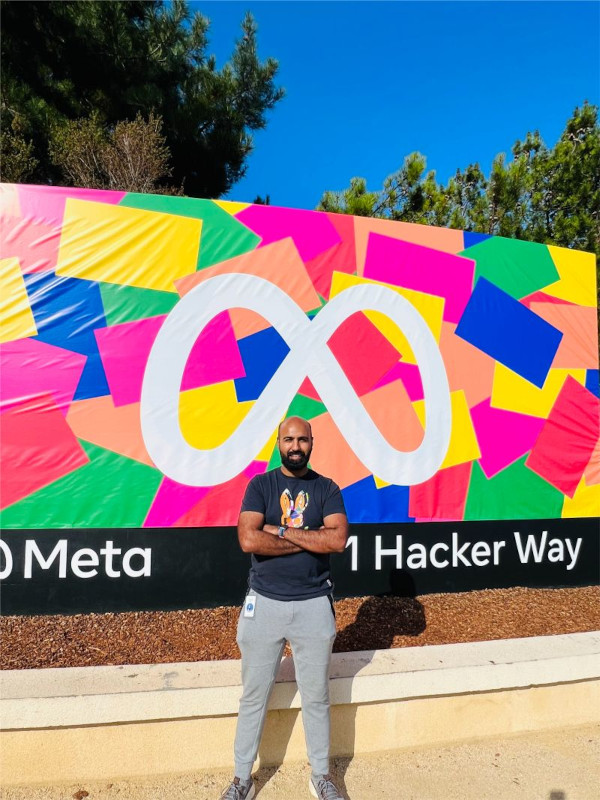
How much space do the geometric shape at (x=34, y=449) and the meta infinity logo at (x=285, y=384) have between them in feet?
1.90

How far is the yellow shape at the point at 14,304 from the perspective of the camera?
4.42 meters

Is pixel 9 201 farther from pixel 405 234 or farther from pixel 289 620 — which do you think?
pixel 289 620

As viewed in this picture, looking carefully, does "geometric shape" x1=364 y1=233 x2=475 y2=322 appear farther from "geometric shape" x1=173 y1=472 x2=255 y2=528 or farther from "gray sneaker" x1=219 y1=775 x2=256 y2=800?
"gray sneaker" x1=219 y1=775 x2=256 y2=800

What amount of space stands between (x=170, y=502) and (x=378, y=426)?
5.89 feet

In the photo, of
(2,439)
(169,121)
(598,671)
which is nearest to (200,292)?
(2,439)

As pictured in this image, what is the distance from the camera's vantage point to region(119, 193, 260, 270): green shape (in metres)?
4.80

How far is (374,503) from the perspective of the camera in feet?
16.8

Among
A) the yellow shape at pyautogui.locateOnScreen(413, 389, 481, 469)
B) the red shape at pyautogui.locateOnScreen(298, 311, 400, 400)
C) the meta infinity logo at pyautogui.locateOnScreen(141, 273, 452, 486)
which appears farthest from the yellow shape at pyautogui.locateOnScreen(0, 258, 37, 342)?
the yellow shape at pyautogui.locateOnScreen(413, 389, 481, 469)

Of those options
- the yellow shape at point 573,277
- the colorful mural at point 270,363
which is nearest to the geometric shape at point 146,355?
the colorful mural at point 270,363

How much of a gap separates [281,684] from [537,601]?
9.59 ft

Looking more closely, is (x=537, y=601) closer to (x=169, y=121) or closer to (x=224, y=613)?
(x=224, y=613)

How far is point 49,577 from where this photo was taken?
14.4 ft

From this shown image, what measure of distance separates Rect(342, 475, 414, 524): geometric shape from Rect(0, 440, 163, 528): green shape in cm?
156

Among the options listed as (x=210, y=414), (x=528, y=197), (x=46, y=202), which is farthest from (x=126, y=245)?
(x=528, y=197)
